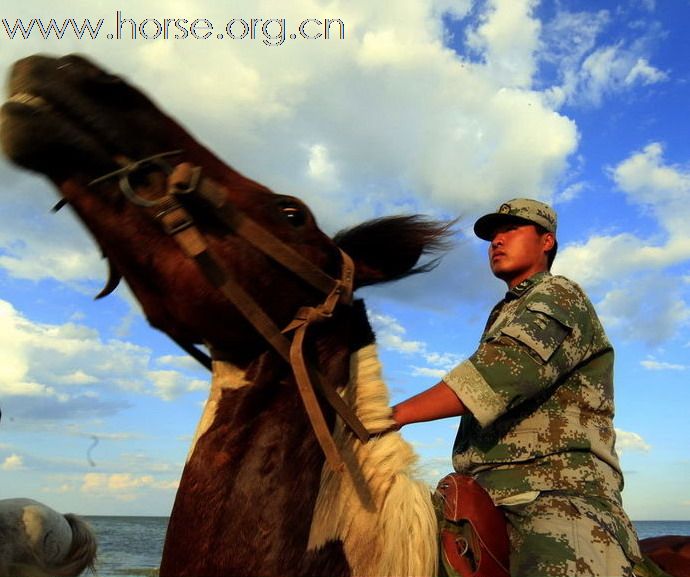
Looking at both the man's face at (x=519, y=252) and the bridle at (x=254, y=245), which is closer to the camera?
the bridle at (x=254, y=245)

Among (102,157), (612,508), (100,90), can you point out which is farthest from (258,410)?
(612,508)

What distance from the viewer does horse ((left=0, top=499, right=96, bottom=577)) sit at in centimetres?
800

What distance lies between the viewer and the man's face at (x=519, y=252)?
3.42m

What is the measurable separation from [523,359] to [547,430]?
15.9 inches

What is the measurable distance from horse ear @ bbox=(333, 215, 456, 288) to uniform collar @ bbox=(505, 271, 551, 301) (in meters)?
0.49

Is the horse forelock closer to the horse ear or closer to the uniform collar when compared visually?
the horse ear

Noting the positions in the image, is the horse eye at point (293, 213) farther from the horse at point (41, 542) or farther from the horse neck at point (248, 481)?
the horse at point (41, 542)

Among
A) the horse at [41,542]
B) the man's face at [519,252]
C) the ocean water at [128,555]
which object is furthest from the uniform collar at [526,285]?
the ocean water at [128,555]

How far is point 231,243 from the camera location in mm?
2553

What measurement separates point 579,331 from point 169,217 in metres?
1.82

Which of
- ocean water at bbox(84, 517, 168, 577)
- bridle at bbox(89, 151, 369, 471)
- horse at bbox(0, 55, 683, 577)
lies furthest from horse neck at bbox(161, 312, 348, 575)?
ocean water at bbox(84, 517, 168, 577)

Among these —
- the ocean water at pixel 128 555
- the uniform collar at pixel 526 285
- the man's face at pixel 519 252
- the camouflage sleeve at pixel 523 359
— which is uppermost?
the man's face at pixel 519 252

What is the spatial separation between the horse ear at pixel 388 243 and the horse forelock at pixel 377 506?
71 centimetres

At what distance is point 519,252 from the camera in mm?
3418
